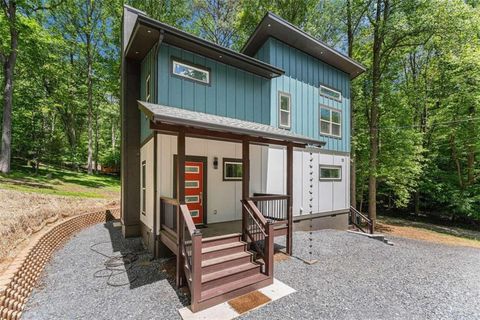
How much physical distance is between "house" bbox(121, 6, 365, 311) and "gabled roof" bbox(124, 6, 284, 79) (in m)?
0.03

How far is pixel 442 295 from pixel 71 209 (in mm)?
11538

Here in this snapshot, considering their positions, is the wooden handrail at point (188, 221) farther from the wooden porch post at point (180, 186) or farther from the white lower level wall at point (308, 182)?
the white lower level wall at point (308, 182)

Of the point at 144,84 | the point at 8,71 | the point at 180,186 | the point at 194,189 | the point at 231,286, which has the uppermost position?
the point at 8,71

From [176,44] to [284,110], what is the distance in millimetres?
4538

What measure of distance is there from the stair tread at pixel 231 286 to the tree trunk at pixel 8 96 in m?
14.9

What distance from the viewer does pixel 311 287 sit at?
15.0ft

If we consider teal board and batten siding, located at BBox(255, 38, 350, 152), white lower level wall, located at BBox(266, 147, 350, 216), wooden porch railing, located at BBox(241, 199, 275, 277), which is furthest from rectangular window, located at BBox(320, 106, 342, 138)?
wooden porch railing, located at BBox(241, 199, 275, 277)

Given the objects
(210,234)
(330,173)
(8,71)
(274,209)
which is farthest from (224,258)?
(8,71)

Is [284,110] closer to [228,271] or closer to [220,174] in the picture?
[220,174]

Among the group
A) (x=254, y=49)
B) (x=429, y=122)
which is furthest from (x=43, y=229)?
(x=429, y=122)

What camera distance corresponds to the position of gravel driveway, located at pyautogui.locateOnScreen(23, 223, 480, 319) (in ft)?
12.4

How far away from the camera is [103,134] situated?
2952 centimetres

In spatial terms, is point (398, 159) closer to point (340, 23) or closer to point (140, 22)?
point (340, 23)

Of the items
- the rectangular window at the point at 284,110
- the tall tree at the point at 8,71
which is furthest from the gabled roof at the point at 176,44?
the tall tree at the point at 8,71
